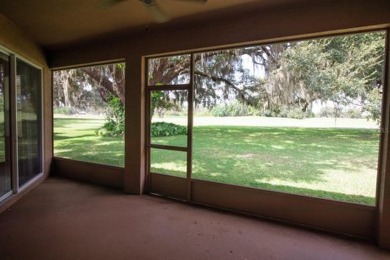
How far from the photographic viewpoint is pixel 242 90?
6137mm

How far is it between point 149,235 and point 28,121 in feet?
10.8

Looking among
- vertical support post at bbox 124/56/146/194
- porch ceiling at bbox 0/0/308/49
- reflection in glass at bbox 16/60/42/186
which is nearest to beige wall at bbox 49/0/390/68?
porch ceiling at bbox 0/0/308/49

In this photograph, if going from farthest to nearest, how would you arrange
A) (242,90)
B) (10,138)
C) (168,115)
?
(242,90) → (168,115) → (10,138)

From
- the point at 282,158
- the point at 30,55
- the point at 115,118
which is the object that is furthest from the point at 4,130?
the point at 282,158

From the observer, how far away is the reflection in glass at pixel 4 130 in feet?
11.8

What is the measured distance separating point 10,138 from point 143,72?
7.31 feet

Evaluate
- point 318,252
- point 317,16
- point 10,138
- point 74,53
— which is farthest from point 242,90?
point 10,138

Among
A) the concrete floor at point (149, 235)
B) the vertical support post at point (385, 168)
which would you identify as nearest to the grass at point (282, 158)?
the vertical support post at point (385, 168)

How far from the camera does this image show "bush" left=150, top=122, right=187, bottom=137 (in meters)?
4.14

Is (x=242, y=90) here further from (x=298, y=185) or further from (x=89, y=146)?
(x=89, y=146)

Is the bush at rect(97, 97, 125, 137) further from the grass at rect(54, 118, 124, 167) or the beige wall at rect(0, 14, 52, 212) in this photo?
the beige wall at rect(0, 14, 52, 212)

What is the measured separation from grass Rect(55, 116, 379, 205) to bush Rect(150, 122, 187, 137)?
86mm

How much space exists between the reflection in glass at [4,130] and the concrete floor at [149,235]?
0.38m

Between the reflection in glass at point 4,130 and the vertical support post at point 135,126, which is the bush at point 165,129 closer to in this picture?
the vertical support post at point 135,126
